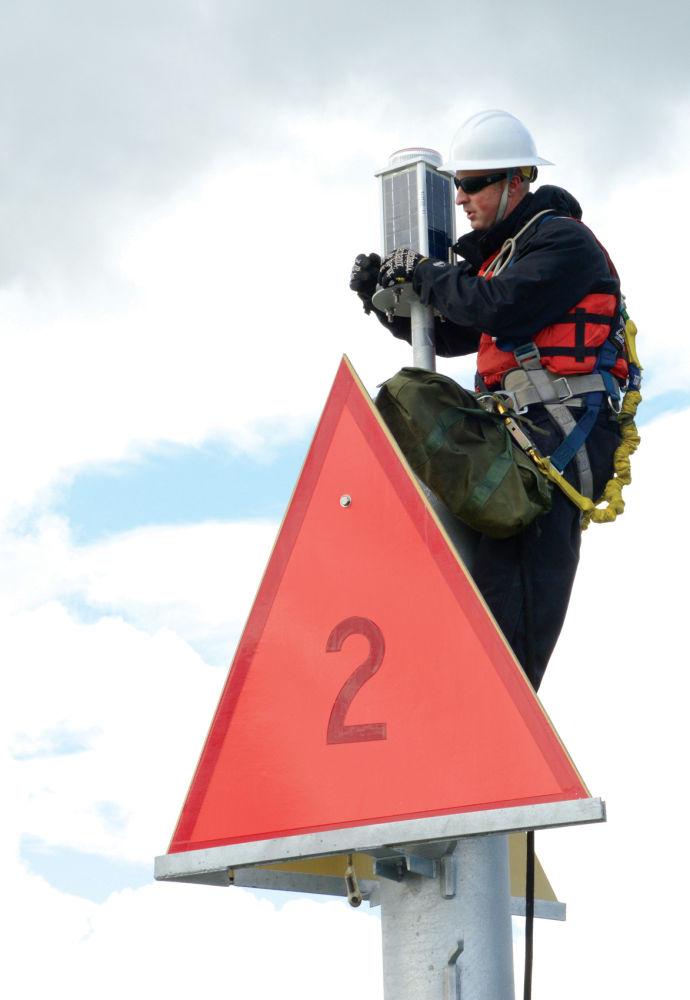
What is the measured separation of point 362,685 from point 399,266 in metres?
1.73

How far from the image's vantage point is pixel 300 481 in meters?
4.39

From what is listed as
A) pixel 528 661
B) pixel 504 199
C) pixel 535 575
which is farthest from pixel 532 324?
pixel 528 661

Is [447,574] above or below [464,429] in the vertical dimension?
below

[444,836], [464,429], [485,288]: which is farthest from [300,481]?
[444,836]

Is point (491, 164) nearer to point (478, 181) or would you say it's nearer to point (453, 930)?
Result: point (478, 181)

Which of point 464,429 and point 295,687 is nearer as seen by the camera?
point 295,687

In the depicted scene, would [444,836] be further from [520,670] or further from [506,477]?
[506,477]

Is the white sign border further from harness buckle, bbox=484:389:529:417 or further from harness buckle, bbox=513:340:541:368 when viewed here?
harness buckle, bbox=513:340:541:368

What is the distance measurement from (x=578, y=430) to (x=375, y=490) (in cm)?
98

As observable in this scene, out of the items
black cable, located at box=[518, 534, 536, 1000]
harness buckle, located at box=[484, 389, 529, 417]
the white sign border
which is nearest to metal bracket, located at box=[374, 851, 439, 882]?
the white sign border

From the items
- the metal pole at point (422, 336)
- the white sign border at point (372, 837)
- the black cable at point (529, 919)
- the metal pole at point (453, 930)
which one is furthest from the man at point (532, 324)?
the white sign border at point (372, 837)

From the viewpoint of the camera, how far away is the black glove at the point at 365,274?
5137mm

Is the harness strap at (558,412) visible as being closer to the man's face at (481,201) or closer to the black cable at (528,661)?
the black cable at (528,661)

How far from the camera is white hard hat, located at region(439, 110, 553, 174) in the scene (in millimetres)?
5008
